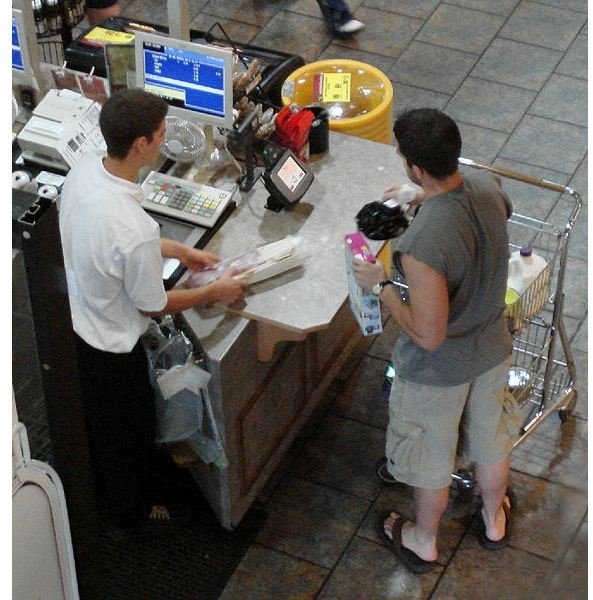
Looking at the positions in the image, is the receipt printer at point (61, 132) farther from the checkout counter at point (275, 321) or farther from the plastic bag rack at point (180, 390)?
the plastic bag rack at point (180, 390)

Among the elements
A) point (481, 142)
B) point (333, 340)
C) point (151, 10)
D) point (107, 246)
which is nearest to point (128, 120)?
point (107, 246)

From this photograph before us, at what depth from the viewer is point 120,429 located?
12.1 ft

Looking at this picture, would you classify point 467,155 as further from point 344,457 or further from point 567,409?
point 344,457

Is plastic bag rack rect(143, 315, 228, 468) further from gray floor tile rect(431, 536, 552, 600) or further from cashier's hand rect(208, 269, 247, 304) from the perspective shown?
gray floor tile rect(431, 536, 552, 600)

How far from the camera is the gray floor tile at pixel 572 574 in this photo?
3.23 feet

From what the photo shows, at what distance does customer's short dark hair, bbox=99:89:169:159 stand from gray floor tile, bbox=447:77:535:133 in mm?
3059

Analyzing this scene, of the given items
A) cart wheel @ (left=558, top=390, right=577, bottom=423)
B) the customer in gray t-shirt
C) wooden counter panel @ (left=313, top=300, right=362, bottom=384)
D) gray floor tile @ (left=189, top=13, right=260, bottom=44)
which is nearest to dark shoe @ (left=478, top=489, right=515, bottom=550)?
the customer in gray t-shirt

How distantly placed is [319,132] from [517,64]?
2620mm

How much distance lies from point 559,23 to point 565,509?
6.05m

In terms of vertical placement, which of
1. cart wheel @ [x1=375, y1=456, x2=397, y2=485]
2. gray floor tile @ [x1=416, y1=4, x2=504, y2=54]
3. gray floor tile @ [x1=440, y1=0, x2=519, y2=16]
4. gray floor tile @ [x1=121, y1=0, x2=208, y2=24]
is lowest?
cart wheel @ [x1=375, y1=456, x2=397, y2=485]

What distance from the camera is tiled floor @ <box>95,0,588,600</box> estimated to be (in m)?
3.94

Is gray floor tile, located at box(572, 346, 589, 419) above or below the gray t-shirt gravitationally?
below

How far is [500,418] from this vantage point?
11.8ft

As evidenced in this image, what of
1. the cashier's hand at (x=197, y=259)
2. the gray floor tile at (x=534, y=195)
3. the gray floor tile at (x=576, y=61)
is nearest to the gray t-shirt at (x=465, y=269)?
the cashier's hand at (x=197, y=259)
